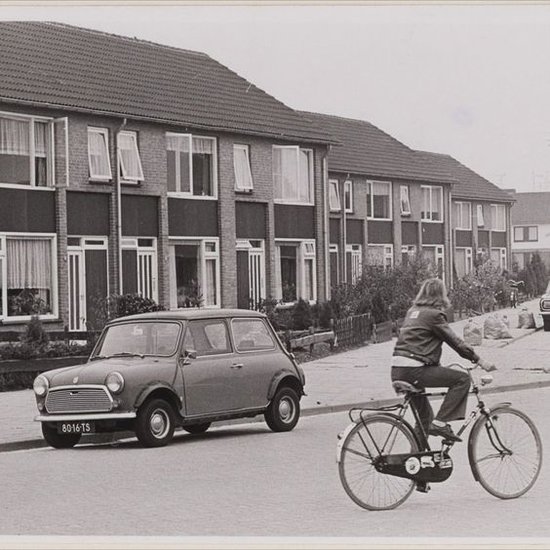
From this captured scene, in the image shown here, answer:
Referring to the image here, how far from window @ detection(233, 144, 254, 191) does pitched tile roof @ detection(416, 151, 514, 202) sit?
1948 centimetres

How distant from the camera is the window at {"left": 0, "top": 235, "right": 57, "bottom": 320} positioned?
28.9 m

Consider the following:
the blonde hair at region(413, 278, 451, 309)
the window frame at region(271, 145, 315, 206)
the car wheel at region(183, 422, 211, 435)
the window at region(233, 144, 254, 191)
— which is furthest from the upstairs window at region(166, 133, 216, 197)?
the blonde hair at region(413, 278, 451, 309)

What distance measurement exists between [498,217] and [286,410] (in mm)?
44322

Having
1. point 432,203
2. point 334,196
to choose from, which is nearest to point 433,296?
point 334,196

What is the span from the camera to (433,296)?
1091cm

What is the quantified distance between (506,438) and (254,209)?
26668 millimetres

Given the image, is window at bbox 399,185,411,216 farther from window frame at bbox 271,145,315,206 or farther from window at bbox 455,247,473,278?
window frame at bbox 271,145,315,206

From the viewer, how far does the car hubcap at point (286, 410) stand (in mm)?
16812

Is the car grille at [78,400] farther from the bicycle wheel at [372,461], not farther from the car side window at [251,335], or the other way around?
the bicycle wheel at [372,461]

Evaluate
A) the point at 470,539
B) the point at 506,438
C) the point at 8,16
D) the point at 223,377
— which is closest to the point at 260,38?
the point at 8,16

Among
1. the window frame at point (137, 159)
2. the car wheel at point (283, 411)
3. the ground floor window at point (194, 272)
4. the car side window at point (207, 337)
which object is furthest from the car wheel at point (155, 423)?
the ground floor window at point (194, 272)

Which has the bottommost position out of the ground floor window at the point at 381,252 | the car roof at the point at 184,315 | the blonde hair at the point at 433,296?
the car roof at the point at 184,315

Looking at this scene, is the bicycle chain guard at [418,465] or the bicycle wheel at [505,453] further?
the bicycle wheel at [505,453]

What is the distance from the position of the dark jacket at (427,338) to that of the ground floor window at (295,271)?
27.4 metres
